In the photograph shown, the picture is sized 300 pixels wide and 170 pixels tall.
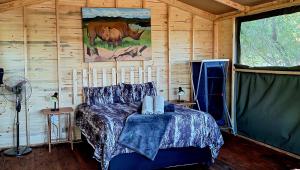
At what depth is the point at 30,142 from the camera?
5559mm

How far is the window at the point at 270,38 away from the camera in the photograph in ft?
15.7

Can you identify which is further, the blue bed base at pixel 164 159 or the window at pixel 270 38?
the window at pixel 270 38

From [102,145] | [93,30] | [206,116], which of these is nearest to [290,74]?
[206,116]

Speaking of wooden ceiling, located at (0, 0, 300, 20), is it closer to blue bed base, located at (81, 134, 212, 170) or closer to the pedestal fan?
the pedestal fan

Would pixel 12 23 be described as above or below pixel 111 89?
above

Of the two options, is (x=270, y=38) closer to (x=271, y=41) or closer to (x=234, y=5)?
(x=271, y=41)

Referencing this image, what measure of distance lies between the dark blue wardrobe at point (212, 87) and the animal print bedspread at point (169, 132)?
1540 mm

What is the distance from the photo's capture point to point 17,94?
516cm

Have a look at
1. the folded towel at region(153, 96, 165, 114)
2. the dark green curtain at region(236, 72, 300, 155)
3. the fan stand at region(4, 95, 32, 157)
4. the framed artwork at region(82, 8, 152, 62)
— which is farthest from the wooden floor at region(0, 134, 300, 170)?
the framed artwork at region(82, 8, 152, 62)

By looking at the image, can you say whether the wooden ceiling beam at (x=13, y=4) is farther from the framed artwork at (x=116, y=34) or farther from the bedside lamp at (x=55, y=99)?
the bedside lamp at (x=55, y=99)

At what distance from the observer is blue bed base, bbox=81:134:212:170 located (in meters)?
4.01

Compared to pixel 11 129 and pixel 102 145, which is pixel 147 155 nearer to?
pixel 102 145

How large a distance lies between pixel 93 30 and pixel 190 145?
283 centimetres

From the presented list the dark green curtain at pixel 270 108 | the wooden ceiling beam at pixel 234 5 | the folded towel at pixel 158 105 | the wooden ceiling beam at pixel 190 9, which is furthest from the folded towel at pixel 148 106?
the wooden ceiling beam at pixel 190 9
